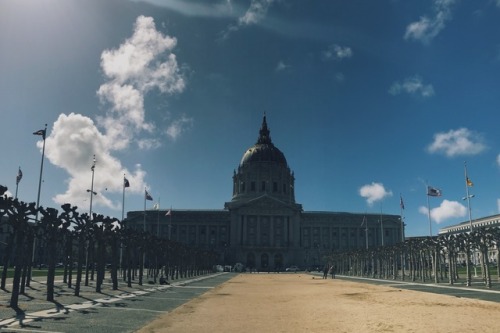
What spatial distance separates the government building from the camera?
169m

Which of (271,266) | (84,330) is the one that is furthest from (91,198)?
(271,266)

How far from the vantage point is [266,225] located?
17188cm

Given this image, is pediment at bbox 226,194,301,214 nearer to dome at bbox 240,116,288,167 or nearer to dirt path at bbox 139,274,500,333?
dome at bbox 240,116,288,167

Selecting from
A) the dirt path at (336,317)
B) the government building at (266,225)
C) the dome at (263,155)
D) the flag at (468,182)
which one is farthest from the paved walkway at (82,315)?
the dome at (263,155)

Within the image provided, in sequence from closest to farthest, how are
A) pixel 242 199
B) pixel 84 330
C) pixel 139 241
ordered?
1. pixel 84 330
2. pixel 139 241
3. pixel 242 199

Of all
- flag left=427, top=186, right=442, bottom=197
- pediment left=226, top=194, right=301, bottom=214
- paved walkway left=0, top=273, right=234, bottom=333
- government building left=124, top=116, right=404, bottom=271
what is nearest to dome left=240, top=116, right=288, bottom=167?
government building left=124, top=116, right=404, bottom=271

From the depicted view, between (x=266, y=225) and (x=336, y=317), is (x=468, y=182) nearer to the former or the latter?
(x=336, y=317)

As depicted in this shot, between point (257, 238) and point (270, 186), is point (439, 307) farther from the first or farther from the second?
point (270, 186)

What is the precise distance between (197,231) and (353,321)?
16678 cm

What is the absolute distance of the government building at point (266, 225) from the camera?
169250 millimetres

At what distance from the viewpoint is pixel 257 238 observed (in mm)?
170250

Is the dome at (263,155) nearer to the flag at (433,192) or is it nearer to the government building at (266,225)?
the government building at (266,225)

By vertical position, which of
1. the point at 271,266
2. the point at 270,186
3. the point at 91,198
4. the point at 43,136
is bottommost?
the point at 271,266

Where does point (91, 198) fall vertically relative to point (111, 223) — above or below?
above
